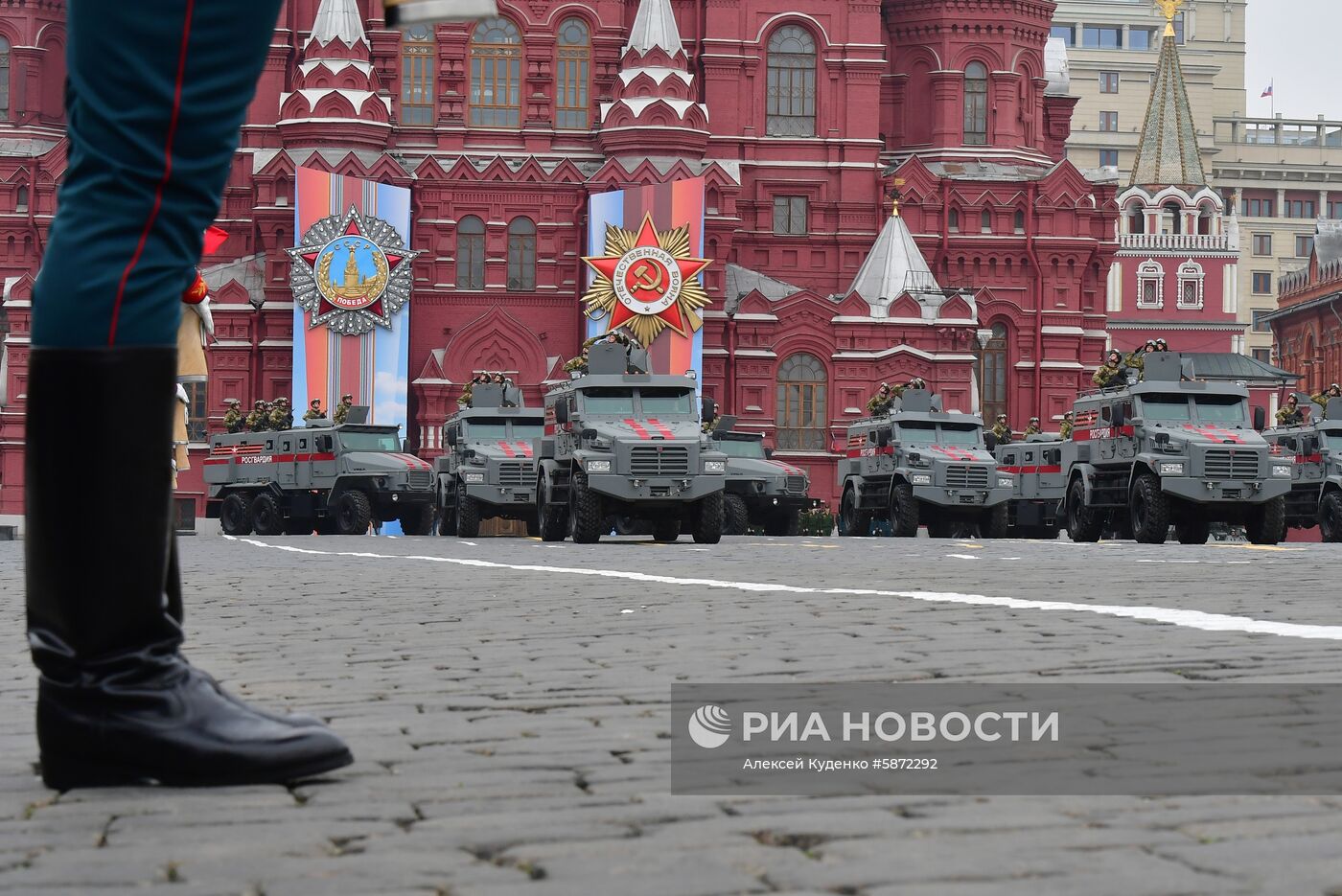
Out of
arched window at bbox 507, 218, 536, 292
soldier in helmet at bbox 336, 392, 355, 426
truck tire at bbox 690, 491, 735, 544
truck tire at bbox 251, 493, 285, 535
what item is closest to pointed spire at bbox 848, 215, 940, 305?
arched window at bbox 507, 218, 536, 292

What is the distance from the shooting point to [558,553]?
64.4 ft

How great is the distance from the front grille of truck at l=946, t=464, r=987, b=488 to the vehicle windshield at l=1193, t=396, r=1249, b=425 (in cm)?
705

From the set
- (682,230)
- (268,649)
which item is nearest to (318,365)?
(682,230)

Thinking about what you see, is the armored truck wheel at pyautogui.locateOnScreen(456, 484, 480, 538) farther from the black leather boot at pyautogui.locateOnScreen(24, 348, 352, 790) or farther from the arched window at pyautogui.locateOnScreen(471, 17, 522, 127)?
the black leather boot at pyautogui.locateOnScreen(24, 348, 352, 790)

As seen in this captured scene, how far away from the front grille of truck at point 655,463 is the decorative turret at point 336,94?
100 ft

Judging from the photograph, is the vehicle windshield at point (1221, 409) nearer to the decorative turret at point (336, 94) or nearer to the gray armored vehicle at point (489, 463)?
the gray armored vehicle at point (489, 463)

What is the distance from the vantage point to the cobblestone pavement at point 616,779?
8.95 ft

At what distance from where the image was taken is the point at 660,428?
2753cm

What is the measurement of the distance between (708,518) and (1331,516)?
15.4 metres

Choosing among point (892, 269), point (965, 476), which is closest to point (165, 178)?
point (965, 476)

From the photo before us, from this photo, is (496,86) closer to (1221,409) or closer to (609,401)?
(609,401)

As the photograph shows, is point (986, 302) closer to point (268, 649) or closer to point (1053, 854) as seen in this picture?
point (268, 649)

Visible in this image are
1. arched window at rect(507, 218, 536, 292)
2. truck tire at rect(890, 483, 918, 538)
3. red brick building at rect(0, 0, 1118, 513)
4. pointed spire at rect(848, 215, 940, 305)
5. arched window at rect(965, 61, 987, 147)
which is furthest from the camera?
arched window at rect(965, 61, 987, 147)

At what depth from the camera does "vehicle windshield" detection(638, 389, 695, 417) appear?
92.9 feet
